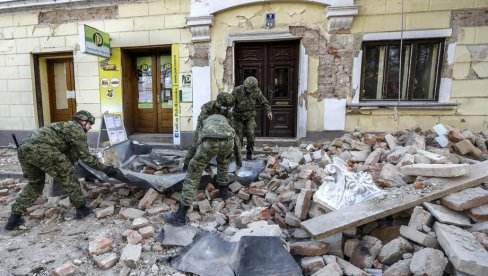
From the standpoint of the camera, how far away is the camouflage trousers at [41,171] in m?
3.25

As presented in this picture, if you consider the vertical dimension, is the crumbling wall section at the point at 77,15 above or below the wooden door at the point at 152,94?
above

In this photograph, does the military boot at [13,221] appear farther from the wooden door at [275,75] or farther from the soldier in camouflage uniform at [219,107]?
the wooden door at [275,75]

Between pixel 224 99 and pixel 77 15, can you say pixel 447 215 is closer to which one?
pixel 224 99

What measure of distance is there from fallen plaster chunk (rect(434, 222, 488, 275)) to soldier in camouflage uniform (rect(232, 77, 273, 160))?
10.6 feet

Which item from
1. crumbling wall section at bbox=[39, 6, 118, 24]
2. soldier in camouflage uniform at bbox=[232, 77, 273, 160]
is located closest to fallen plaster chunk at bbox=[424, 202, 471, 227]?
soldier in camouflage uniform at bbox=[232, 77, 273, 160]

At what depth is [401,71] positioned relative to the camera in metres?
6.20

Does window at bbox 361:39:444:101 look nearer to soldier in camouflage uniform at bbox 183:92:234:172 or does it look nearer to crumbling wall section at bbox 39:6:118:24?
soldier in camouflage uniform at bbox 183:92:234:172

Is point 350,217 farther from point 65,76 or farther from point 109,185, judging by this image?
point 65,76

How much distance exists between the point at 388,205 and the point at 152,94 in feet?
21.7

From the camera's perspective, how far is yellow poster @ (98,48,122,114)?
709 centimetres

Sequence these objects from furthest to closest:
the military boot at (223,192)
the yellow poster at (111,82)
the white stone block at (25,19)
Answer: the white stone block at (25,19), the yellow poster at (111,82), the military boot at (223,192)

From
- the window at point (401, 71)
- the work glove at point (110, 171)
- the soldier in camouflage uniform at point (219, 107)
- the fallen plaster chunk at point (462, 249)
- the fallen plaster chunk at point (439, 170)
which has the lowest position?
the fallen plaster chunk at point (462, 249)

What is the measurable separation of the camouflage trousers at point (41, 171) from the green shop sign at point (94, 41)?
345 cm

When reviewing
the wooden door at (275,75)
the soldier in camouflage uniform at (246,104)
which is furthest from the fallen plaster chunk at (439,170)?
the wooden door at (275,75)
